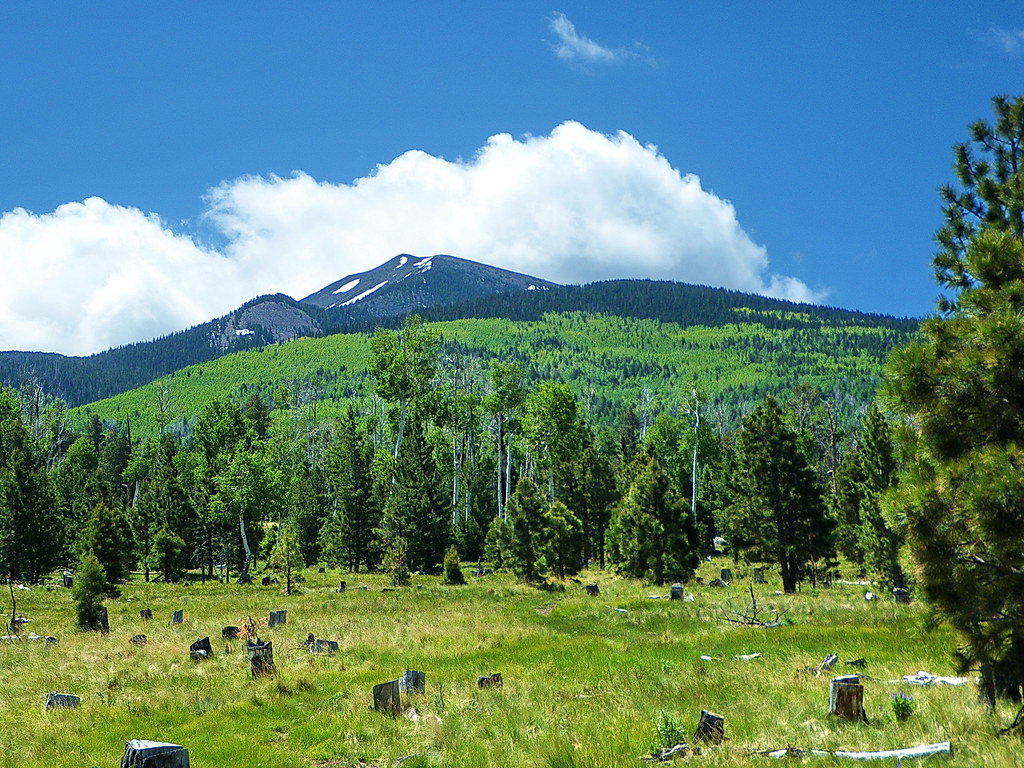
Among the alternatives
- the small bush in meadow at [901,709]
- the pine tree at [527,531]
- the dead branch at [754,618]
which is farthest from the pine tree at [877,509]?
the small bush in meadow at [901,709]

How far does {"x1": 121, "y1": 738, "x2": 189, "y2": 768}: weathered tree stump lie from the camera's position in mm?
8000

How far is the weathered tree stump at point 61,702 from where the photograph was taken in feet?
44.2

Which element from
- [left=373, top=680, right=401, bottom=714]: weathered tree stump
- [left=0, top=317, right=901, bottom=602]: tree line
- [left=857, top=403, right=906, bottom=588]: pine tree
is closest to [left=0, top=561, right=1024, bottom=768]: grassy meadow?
[left=373, top=680, right=401, bottom=714]: weathered tree stump

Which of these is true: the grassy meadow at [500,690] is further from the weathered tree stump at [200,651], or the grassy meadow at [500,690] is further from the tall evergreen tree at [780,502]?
the tall evergreen tree at [780,502]

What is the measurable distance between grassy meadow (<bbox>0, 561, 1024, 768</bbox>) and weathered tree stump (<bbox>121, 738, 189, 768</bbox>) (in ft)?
7.24

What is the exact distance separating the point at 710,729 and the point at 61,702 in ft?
38.4

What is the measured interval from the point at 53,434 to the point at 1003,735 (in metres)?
115

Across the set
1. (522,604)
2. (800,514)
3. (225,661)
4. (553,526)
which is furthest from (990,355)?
(553,526)

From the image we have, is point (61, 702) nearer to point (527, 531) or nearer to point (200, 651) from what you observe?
point (200, 651)

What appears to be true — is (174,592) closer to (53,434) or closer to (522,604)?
(522,604)

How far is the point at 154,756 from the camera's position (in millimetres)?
8055

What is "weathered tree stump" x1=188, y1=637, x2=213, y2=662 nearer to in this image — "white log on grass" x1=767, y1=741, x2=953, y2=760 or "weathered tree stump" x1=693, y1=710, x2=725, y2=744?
"weathered tree stump" x1=693, y1=710, x2=725, y2=744

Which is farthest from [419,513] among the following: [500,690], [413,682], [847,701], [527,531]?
[847,701]

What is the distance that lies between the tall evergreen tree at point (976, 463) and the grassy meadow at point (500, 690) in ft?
4.38
